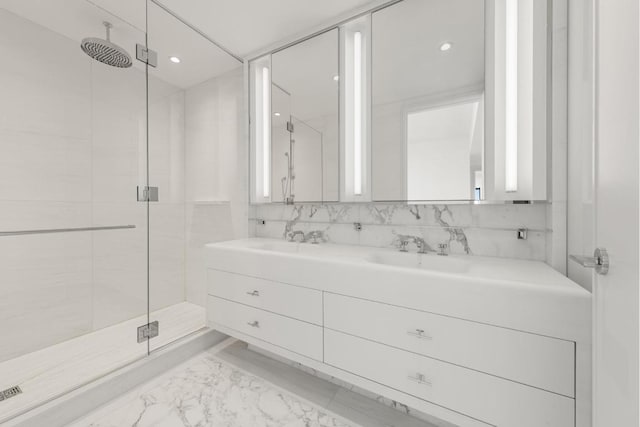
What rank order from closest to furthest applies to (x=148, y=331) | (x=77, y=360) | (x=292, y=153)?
(x=77, y=360)
(x=148, y=331)
(x=292, y=153)

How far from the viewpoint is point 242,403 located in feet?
4.60

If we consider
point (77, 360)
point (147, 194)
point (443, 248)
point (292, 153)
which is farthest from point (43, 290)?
point (443, 248)

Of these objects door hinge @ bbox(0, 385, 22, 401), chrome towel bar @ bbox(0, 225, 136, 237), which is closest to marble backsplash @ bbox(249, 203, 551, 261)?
chrome towel bar @ bbox(0, 225, 136, 237)

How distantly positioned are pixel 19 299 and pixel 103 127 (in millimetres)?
1249

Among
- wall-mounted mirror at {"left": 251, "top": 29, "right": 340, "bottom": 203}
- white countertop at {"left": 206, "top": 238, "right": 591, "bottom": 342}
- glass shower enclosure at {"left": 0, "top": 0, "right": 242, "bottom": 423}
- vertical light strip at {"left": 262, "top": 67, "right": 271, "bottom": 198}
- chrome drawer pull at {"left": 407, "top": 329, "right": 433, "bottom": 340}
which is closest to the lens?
white countertop at {"left": 206, "top": 238, "right": 591, "bottom": 342}

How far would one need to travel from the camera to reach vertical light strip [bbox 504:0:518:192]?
127 centimetres

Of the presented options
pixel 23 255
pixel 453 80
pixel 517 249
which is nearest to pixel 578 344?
pixel 517 249

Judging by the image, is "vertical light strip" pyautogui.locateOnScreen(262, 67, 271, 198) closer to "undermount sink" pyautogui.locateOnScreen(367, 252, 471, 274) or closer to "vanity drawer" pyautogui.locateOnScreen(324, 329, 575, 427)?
"undermount sink" pyautogui.locateOnScreen(367, 252, 471, 274)

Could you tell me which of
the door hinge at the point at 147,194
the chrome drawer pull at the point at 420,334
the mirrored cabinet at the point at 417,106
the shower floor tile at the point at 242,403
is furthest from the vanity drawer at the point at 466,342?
the door hinge at the point at 147,194

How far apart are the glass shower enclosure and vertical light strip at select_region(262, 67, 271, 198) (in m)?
0.28

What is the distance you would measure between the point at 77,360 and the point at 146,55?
2.06 metres

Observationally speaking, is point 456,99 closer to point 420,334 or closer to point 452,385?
point 420,334

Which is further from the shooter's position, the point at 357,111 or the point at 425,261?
the point at 357,111

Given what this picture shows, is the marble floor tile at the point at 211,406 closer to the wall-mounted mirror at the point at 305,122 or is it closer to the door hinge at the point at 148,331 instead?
the door hinge at the point at 148,331
